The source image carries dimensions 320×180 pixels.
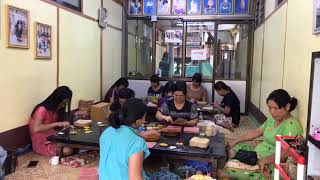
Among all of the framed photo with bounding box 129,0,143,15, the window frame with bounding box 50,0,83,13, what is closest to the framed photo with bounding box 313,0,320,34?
the window frame with bounding box 50,0,83,13

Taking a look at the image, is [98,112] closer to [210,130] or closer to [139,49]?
[210,130]

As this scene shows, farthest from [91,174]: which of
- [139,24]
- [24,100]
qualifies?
[139,24]

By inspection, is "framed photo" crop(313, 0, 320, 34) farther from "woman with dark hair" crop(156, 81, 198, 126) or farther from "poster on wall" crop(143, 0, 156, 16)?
"poster on wall" crop(143, 0, 156, 16)

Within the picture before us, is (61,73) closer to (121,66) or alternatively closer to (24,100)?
(24,100)

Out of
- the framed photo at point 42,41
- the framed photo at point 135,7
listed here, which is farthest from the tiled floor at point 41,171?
the framed photo at point 135,7

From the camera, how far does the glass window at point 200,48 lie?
6984 millimetres

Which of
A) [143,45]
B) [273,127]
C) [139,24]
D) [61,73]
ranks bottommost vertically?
[273,127]

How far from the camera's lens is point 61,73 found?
4539 millimetres

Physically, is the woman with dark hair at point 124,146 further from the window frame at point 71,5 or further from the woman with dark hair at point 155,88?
the woman with dark hair at point 155,88

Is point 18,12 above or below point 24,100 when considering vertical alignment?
above

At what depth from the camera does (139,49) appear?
Answer: 7.33 meters

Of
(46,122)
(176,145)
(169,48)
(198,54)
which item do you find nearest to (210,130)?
(176,145)

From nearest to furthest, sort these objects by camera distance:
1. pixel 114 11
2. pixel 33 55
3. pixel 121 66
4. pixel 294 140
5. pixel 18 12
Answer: pixel 294 140 → pixel 18 12 → pixel 33 55 → pixel 114 11 → pixel 121 66

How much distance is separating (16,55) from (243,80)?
16.3 ft
